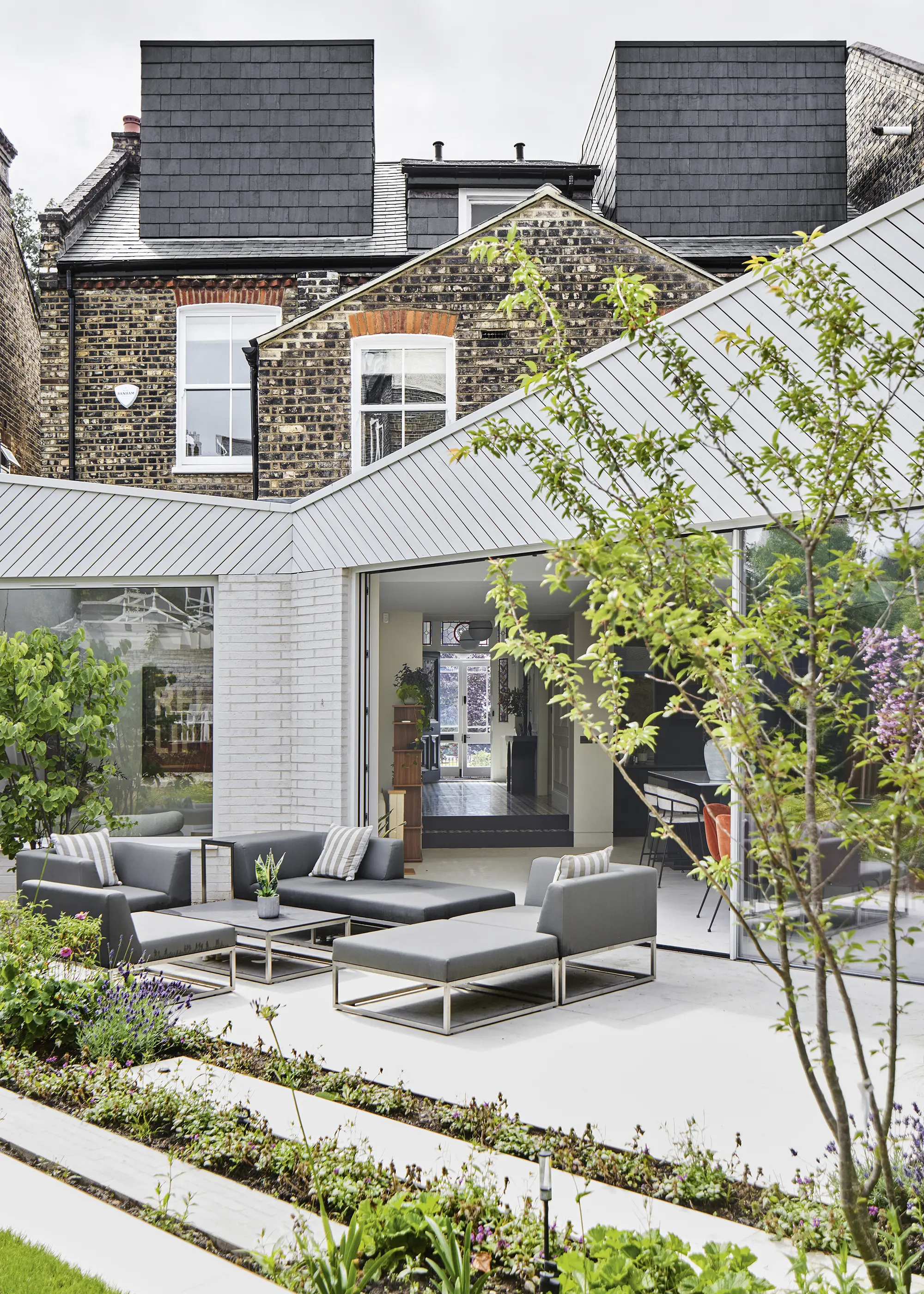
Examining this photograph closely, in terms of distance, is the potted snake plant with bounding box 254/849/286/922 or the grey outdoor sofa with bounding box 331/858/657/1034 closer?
the grey outdoor sofa with bounding box 331/858/657/1034

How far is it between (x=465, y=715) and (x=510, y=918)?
1742 centimetres

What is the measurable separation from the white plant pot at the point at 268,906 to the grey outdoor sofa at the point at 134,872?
0.91 metres

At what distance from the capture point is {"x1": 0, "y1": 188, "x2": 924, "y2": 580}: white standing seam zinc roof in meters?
6.43

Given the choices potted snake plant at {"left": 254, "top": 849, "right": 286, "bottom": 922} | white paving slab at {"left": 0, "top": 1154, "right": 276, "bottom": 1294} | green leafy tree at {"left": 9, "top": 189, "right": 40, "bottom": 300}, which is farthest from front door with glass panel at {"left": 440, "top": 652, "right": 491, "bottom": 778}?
white paving slab at {"left": 0, "top": 1154, "right": 276, "bottom": 1294}

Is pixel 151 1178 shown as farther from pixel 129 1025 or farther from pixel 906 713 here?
pixel 906 713

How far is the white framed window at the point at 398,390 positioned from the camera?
1213 cm

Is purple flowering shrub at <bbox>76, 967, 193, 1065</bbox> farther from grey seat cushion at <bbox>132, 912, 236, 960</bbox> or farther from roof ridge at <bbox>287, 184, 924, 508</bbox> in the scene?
roof ridge at <bbox>287, 184, 924, 508</bbox>

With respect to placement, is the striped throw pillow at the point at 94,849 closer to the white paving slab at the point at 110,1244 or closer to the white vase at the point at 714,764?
the white paving slab at the point at 110,1244

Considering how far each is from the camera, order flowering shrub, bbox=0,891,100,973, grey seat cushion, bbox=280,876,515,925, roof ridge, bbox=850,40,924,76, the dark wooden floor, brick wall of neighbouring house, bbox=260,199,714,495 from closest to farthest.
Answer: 1. flowering shrub, bbox=0,891,100,973
2. grey seat cushion, bbox=280,876,515,925
3. brick wall of neighbouring house, bbox=260,199,714,495
4. roof ridge, bbox=850,40,924,76
5. the dark wooden floor

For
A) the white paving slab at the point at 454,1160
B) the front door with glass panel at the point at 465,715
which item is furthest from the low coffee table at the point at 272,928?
the front door with glass panel at the point at 465,715

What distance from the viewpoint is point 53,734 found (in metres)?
9.50

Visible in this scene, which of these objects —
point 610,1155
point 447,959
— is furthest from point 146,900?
point 610,1155

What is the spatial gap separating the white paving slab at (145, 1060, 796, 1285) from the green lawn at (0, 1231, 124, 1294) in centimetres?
92

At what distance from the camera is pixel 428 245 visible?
45.2 feet
